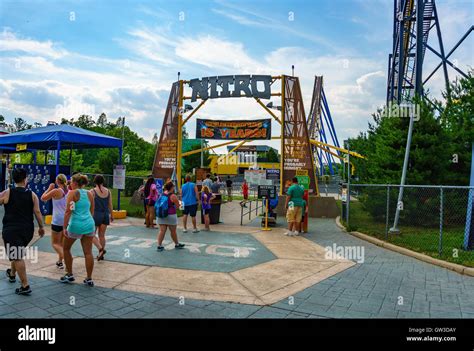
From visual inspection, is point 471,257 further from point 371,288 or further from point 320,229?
point 320,229

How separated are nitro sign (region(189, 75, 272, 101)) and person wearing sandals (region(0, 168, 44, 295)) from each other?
47.8 ft

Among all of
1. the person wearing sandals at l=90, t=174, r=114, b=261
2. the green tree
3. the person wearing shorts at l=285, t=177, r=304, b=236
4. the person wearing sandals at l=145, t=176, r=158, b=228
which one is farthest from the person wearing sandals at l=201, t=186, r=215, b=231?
the green tree

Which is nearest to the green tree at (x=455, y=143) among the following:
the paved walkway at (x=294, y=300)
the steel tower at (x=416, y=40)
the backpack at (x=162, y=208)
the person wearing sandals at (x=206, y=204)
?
the steel tower at (x=416, y=40)

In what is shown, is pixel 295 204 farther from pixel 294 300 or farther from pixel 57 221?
pixel 57 221

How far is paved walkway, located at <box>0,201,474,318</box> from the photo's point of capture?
4.52 m

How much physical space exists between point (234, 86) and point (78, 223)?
14.6 metres

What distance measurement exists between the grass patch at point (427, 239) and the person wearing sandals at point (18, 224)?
25.6 feet

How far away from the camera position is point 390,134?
13523 mm

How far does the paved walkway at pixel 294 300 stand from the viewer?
4520 millimetres

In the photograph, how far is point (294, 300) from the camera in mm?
5070

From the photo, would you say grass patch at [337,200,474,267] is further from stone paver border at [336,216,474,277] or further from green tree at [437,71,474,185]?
green tree at [437,71,474,185]

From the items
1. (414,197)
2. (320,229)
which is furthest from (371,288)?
(414,197)

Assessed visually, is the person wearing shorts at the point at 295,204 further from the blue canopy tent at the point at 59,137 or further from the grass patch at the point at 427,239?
the blue canopy tent at the point at 59,137
